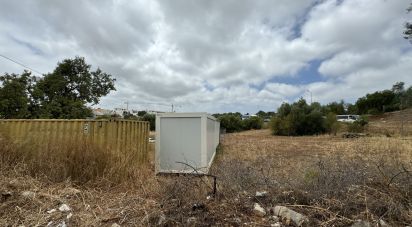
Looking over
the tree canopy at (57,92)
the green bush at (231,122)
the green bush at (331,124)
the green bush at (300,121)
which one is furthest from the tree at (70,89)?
the green bush at (331,124)

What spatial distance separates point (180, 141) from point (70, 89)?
24861mm

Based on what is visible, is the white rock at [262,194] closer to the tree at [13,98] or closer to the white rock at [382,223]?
the white rock at [382,223]

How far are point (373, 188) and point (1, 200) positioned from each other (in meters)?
4.92

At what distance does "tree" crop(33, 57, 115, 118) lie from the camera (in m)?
26.2

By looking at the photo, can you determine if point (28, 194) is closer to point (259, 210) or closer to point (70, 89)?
point (259, 210)

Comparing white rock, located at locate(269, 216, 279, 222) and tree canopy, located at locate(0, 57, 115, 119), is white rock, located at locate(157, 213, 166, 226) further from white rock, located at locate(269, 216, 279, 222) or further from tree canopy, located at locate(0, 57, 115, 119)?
tree canopy, located at locate(0, 57, 115, 119)

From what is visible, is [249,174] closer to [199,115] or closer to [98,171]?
[98,171]

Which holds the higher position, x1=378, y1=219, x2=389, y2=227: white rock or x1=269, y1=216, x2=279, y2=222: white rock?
x1=378, y1=219, x2=389, y2=227: white rock

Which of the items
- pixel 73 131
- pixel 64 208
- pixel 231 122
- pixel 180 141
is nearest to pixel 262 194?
pixel 64 208

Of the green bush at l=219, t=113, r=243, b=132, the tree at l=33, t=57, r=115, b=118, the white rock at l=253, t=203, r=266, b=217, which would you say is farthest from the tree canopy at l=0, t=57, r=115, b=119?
the white rock at l=253, t=203, r=266, b=217

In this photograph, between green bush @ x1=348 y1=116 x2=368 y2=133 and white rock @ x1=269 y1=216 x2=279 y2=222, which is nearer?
white rock @ x1=269 y1=216 x2=279 y2=222

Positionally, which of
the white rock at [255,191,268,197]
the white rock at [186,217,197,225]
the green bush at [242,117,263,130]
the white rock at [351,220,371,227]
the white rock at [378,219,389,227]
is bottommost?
the white rock at [186,217,197,225]

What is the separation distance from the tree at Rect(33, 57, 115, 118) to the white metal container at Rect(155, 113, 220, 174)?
65.6 ft

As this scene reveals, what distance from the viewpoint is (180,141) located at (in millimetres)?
8750
